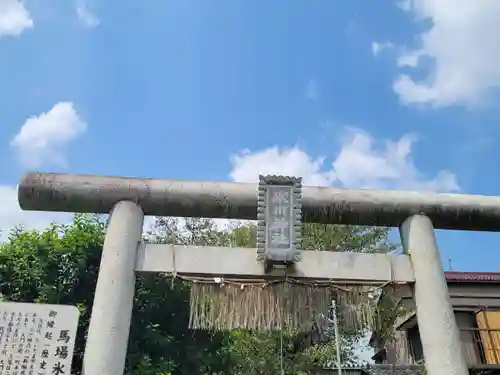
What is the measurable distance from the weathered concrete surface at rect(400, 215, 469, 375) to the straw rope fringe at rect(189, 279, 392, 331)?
552mm

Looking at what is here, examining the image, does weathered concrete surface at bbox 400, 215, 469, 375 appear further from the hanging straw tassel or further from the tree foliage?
the tree foliage

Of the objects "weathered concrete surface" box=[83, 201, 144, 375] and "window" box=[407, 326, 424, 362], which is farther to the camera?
"window" box=[407, 326, 424, 362]

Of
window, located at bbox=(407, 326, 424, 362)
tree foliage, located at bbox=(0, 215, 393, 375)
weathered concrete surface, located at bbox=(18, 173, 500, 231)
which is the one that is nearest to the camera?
weathered concrete surface, located at bbox=(18, 173, 500, 231)

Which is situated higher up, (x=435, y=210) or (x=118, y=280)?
(x=435, y=210)

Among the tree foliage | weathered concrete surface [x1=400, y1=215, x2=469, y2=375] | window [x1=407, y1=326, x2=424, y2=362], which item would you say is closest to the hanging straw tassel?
weathered concrete surface [x1=400, y1=215, x2=469, y2=375]

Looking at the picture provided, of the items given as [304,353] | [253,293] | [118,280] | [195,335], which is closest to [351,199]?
[253,293]

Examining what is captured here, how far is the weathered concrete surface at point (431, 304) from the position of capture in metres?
4.78

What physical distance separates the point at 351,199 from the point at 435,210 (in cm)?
101

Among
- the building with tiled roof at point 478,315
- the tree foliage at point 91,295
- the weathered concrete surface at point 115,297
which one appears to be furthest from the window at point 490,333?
the weathered concrete surface at point 115,297

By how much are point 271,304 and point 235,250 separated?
687 millimetres

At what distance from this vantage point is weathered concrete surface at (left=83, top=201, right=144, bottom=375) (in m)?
4.48

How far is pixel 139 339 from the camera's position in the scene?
761cm

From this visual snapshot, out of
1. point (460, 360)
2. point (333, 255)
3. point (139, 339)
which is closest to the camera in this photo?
point (460, 360)

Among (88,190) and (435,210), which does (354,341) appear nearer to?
(435,210)
